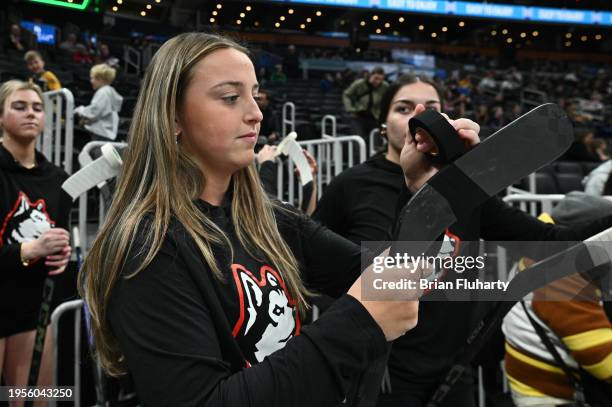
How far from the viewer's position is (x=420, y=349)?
4.16ft

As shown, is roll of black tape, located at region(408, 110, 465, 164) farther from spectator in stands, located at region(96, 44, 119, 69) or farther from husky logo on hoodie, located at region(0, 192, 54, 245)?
spectator in stands, located at region(96, 44, 119, 69)

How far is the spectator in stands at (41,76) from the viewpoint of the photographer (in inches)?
184

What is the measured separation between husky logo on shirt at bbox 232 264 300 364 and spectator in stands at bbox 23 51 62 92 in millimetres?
4540

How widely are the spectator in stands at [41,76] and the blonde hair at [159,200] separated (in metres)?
4.39

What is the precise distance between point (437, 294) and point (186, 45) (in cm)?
52

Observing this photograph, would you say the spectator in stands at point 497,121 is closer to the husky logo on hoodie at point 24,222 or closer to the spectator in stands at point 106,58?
the husky logo on hoodie at point 24,222

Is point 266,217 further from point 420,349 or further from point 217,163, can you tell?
point 420,349

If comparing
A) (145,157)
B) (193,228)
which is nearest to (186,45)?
(145,157)

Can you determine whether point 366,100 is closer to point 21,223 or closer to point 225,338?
point 21,223

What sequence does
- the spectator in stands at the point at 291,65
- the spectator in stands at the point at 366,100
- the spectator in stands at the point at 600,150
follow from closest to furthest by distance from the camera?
the spectator in stands at the point at 366,100, the spectator in stands at the point at 600,150, the spectator in stands at the point at 291,65

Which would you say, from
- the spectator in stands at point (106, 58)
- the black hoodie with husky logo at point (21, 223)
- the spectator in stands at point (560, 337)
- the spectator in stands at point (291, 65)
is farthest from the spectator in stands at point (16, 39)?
the spectator in stands at point (560, 337)

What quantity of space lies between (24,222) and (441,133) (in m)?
1.72

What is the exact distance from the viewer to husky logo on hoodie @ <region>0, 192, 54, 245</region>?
1.82m

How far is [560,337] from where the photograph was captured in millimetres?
1291
